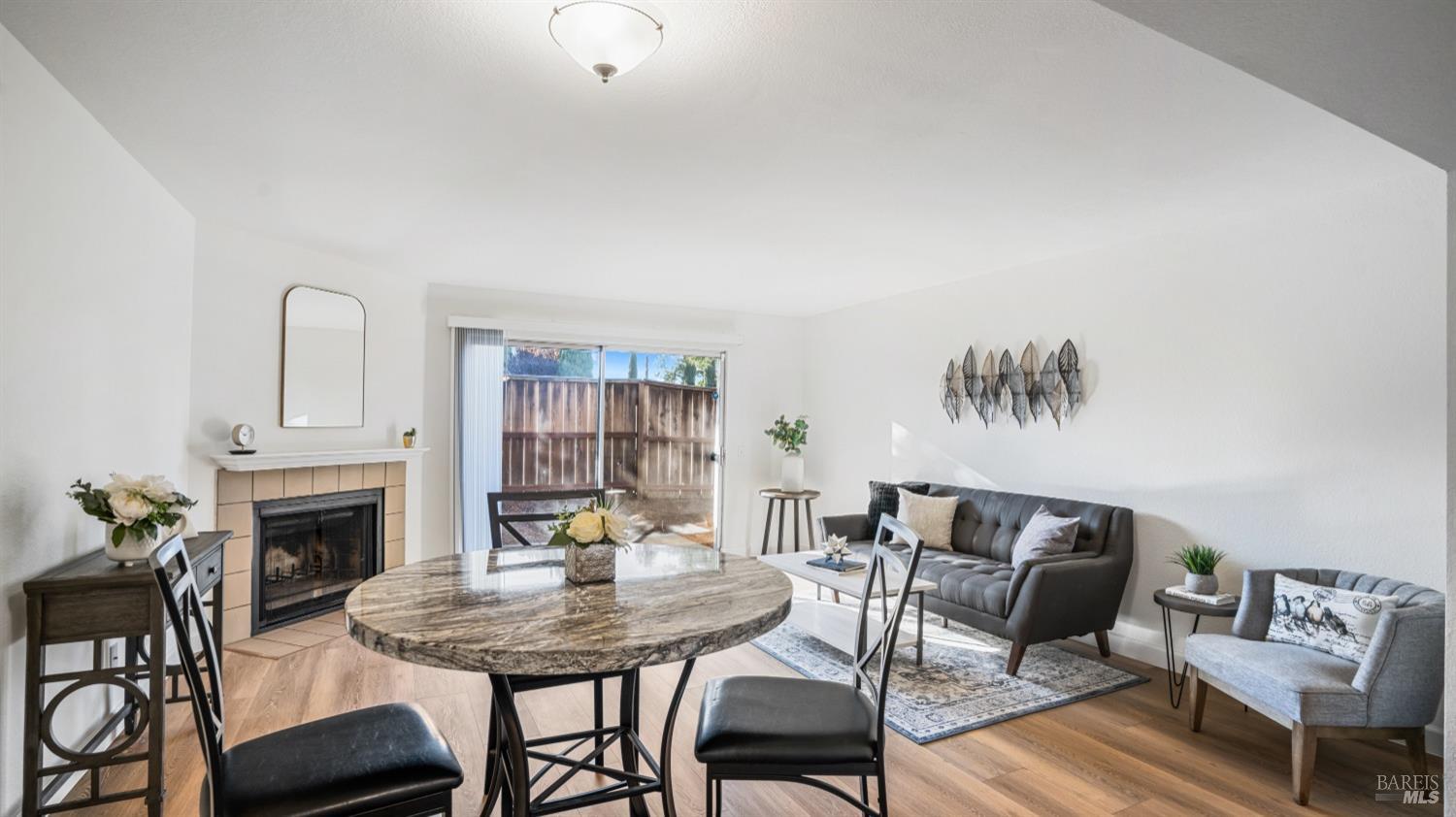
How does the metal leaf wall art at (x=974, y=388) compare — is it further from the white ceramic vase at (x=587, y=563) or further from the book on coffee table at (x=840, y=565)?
the white ceramic vase at (x=587, y=563)

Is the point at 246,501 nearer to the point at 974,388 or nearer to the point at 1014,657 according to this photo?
the point at 1014,657

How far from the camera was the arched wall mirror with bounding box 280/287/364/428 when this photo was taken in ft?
13.9

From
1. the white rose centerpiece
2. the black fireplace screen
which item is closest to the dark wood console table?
the black fireplace screen

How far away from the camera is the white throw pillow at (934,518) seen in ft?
15.2

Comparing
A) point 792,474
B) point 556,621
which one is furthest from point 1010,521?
point 556,621

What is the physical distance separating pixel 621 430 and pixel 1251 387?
4.50 m

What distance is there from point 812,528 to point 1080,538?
2.94 meters

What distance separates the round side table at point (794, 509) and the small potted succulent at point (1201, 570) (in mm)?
3090

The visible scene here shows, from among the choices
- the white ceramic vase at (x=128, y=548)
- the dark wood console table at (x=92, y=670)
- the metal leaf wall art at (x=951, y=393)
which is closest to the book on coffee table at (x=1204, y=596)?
the metal leaf wall art at (x=951, y=393)

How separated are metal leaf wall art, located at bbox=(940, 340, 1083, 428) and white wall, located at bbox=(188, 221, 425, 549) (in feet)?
13.3

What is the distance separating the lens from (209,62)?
2.03 metres

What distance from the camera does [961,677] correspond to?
3.47 metres

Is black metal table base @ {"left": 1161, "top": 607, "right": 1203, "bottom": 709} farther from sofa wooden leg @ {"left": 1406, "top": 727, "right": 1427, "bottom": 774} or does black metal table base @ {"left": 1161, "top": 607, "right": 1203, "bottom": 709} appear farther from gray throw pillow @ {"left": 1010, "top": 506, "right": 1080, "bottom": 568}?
sofa wooden leg @ {"left": 1406, "top": 727, "right": 1427, "bottom": 774}

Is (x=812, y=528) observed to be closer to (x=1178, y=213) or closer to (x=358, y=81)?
(x=1178, y=213)
